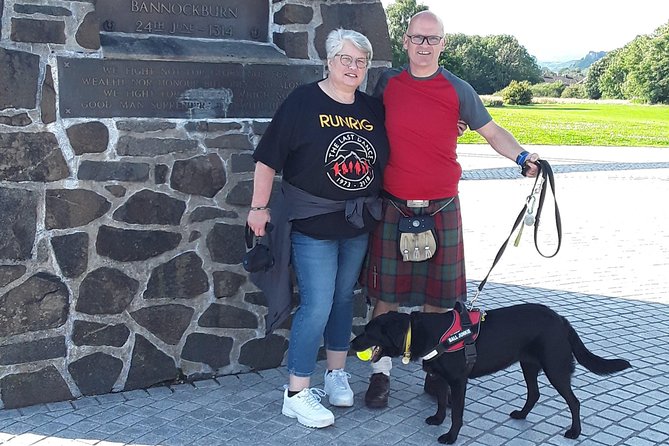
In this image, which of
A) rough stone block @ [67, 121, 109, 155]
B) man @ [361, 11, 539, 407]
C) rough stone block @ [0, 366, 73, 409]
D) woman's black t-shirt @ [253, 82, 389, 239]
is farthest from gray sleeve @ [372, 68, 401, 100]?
rough stone block @ [0, 366, 73, 409]

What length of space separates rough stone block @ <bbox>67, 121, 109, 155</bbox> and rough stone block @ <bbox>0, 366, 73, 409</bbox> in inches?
46.5

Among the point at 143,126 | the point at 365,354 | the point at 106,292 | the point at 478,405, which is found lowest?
the point at 478,405

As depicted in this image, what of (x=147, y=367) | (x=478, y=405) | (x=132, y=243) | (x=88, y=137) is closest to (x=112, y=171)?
(x=88, y=137)

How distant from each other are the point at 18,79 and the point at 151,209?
3.12 feet

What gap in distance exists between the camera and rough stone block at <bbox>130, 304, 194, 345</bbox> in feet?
14.6

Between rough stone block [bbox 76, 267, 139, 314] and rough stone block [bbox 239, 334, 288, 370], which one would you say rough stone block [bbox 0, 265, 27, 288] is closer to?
rough stone block [bbox 76, 267, 139, 314]

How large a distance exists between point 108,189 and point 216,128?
695 mm

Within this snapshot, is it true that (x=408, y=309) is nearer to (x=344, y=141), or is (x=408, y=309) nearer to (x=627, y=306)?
(x=344, y=141)

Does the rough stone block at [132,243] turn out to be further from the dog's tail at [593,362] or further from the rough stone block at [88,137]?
the dog's tail at [593,362]

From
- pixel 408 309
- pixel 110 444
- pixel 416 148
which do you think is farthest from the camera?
pixel 408 309

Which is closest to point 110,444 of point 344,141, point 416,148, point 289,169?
point 289,169

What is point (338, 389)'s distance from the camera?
4.33m

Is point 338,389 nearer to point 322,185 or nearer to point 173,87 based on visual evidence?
point 322,185

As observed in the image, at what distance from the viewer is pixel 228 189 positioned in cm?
458
